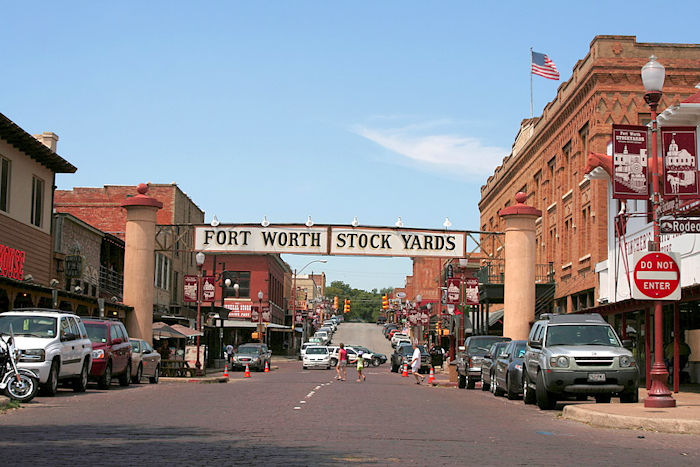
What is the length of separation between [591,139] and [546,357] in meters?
21.1

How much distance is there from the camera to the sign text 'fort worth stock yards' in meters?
37.5

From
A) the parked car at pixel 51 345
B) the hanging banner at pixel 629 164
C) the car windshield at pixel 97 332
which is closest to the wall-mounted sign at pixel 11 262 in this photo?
the car windshield at pixel 97 332

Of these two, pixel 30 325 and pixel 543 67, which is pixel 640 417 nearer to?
pixel 30 325

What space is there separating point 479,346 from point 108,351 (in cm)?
1320

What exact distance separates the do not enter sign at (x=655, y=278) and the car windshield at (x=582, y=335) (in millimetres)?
2818

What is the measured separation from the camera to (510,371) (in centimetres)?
2444

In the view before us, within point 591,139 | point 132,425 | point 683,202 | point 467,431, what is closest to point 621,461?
point 467,431

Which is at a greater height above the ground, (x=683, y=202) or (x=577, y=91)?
(x=577, y=91)

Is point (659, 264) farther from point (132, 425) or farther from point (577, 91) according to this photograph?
point (577, 91)

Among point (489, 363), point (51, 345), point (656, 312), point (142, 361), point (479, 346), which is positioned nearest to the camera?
point (656, 312)

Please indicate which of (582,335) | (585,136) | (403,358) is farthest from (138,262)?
(403,358)

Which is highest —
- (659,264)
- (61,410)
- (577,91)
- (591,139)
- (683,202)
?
(577,91)

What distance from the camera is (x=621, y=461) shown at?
426 inches

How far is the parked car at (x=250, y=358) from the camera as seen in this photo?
55406 mm
